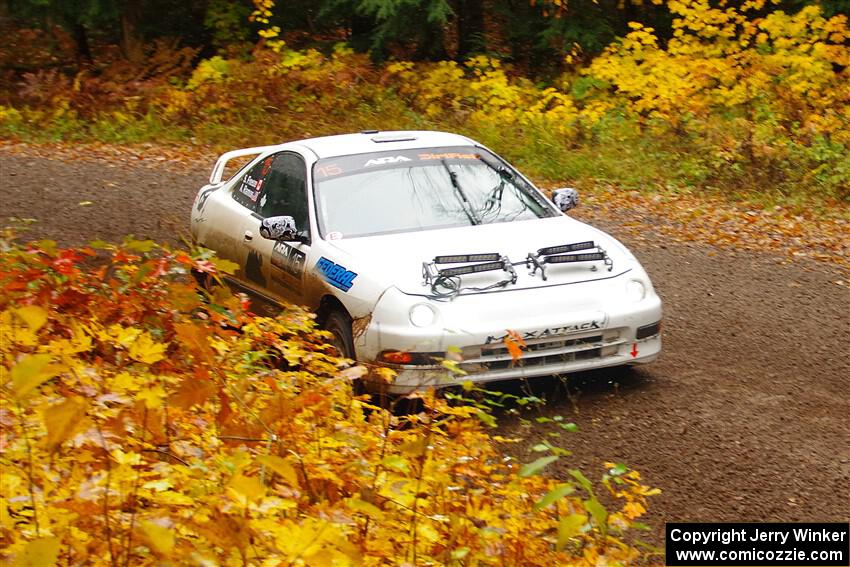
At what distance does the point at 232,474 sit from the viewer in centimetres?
372

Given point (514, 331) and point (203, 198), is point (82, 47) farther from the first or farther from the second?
point (514, 331)

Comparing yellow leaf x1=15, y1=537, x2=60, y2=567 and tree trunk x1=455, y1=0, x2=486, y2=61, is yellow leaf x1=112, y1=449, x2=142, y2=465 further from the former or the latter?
tree trunk x1=455, y1=0, x2=486, y2=61

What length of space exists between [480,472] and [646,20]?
16.6 meters

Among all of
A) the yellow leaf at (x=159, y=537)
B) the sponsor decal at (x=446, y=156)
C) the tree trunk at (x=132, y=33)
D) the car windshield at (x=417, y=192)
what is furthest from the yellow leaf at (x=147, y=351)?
the tree trunk at (x=132, y=33)

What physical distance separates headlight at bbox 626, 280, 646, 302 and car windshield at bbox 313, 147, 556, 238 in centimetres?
118

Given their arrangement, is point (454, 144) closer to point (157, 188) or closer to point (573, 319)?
point (573, 319)

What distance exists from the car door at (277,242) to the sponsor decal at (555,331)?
5.46ft

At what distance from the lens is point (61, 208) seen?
13492 mm

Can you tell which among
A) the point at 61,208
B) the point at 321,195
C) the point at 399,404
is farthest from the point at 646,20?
the point at 399,404

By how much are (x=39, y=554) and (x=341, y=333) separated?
388cm

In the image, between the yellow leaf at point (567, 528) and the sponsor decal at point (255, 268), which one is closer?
the yellow leaf at point (567, 528)

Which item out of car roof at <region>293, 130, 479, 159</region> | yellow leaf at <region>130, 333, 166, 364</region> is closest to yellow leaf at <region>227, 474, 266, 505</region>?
yellow leaf at <region>130, 333, 166, 364</region>

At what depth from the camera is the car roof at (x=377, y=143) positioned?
8.36 meters

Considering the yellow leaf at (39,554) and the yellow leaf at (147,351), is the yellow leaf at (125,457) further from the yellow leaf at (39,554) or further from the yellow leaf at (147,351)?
the yellow leaf at (39,554)
